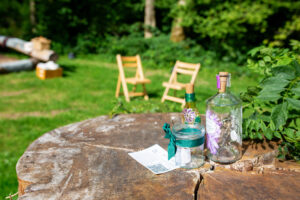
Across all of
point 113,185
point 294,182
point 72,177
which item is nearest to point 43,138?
point 72,177

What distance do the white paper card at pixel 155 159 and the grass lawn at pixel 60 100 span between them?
1.54m

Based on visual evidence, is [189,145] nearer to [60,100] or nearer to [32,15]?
[60,100]

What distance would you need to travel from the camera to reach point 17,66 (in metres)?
8.89

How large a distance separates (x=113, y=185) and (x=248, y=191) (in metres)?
0.72

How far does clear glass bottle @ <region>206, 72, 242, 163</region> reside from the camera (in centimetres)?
186

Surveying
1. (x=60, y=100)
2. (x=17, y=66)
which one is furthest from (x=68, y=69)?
(x=60, y=100)

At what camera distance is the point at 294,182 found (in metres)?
1.70

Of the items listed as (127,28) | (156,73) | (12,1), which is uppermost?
(12,1)

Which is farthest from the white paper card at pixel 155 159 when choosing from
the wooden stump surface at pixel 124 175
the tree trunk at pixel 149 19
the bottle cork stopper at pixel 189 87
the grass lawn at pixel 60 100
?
the tree trunk at pixel 149 19

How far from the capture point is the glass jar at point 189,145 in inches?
68.6

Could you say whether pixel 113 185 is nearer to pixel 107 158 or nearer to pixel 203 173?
pixel 107 158

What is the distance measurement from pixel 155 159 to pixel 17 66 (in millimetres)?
8127

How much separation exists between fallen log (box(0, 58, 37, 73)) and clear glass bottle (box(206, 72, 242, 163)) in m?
8.20

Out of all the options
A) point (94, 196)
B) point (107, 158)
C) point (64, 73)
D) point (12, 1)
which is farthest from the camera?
point (12, 1)
